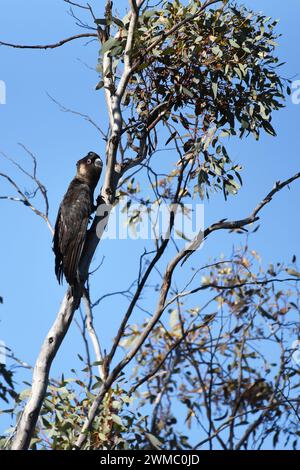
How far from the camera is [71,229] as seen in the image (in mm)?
6988

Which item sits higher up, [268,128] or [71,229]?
[268,128]

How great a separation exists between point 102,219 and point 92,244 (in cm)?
23

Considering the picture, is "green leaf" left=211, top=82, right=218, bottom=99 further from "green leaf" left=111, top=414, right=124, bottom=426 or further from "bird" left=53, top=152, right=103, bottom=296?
"green leaf" left=111, top=414, right=124, bottom=426

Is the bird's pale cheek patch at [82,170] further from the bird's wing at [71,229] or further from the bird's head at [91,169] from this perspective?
the bird's wing at [71,229]

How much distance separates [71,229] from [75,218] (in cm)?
12

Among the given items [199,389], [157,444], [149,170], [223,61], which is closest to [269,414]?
[199,389]

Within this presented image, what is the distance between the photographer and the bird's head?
25.1 feet

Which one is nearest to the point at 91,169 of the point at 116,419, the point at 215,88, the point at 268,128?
the point at 215,88

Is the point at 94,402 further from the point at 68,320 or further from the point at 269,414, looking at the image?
the point at 269,414

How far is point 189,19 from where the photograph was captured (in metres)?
6.80

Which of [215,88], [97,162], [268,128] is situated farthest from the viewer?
[97,162]

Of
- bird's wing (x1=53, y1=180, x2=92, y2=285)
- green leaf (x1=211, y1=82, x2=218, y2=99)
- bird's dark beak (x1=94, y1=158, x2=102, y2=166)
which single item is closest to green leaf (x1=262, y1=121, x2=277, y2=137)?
green leaf (x1=211, y1=82, x2=218, y2=99)

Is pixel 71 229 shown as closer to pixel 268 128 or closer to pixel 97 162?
pixel 97 162
